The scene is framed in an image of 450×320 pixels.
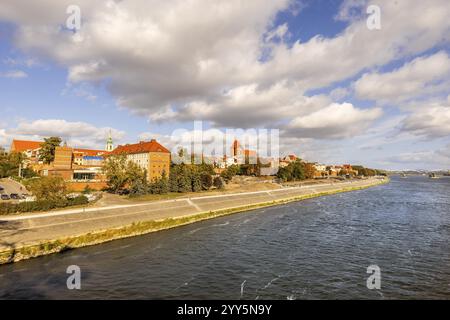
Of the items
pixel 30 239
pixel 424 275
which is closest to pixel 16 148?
pixel 30 239

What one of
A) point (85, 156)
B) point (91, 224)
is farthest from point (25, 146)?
point (91, 224)

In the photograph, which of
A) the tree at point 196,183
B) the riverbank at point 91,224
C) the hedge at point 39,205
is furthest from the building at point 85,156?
the riverbank at point 91,224

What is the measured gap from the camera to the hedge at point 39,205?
136 ft

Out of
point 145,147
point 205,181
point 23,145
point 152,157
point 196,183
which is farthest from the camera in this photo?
point 23,145

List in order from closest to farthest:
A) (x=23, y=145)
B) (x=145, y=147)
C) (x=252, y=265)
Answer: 1. (x=252, y=265)
2. (x=145, y=147)
3. (x=23, y=145)

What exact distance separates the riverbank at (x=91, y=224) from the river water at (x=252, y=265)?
1.69m

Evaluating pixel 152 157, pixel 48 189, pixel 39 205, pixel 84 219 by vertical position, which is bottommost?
pixel 84 219

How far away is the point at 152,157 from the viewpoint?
98.8 m

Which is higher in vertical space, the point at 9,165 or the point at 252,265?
the point at 9,165

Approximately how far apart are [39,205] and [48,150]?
75.4 metres

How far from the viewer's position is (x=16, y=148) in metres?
147

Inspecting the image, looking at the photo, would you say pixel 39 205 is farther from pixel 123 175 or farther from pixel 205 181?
pixel 205 181

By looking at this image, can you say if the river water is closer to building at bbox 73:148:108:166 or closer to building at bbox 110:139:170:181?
building at bbox 110:139:170:181

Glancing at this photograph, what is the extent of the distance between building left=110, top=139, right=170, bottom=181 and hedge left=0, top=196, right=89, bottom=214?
42023 millimetres
